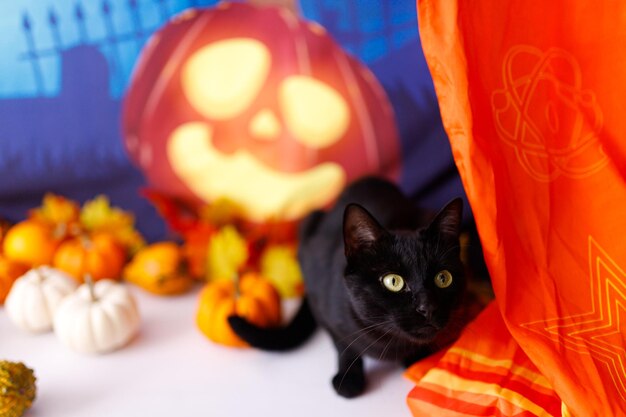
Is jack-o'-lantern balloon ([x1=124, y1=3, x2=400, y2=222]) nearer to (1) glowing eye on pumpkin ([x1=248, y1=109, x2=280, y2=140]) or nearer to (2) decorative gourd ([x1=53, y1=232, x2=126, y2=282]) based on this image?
(1) glowing eye on pumpkin ([x1=248, y1=109, x2=280, y2=140])

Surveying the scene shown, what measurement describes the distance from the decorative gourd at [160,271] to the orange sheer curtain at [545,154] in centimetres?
70

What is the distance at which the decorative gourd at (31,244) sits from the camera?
1.33 metres

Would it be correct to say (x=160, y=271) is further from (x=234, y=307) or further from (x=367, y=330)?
(x=367, y=330)

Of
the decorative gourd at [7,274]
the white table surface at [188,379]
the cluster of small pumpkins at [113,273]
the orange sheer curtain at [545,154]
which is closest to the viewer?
the orange sheer curtain at [545,154]

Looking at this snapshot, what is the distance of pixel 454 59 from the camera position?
33.7 inches

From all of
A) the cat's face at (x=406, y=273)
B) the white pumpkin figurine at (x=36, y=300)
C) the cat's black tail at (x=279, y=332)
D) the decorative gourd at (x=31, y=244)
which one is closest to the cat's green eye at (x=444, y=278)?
the cat's face at (x=406, y=273)

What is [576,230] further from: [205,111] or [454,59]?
[205,111]

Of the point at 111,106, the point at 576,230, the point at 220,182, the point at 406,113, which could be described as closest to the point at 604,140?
the point at 576,230

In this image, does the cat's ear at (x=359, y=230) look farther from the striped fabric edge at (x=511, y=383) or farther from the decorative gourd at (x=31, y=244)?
the decorative gourd at (x=31, y=244)

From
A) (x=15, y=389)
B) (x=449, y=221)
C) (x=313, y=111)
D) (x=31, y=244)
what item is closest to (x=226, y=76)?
(x=313, y=111)

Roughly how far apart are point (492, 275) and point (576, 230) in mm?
161

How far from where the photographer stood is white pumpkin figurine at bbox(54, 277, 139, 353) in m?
1.09

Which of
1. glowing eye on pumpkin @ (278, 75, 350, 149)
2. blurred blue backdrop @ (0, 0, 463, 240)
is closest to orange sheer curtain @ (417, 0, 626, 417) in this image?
blurred blue backdrop @ (0, 0, 463, 240)

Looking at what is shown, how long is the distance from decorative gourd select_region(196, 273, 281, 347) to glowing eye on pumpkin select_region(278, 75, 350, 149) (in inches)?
15.5
